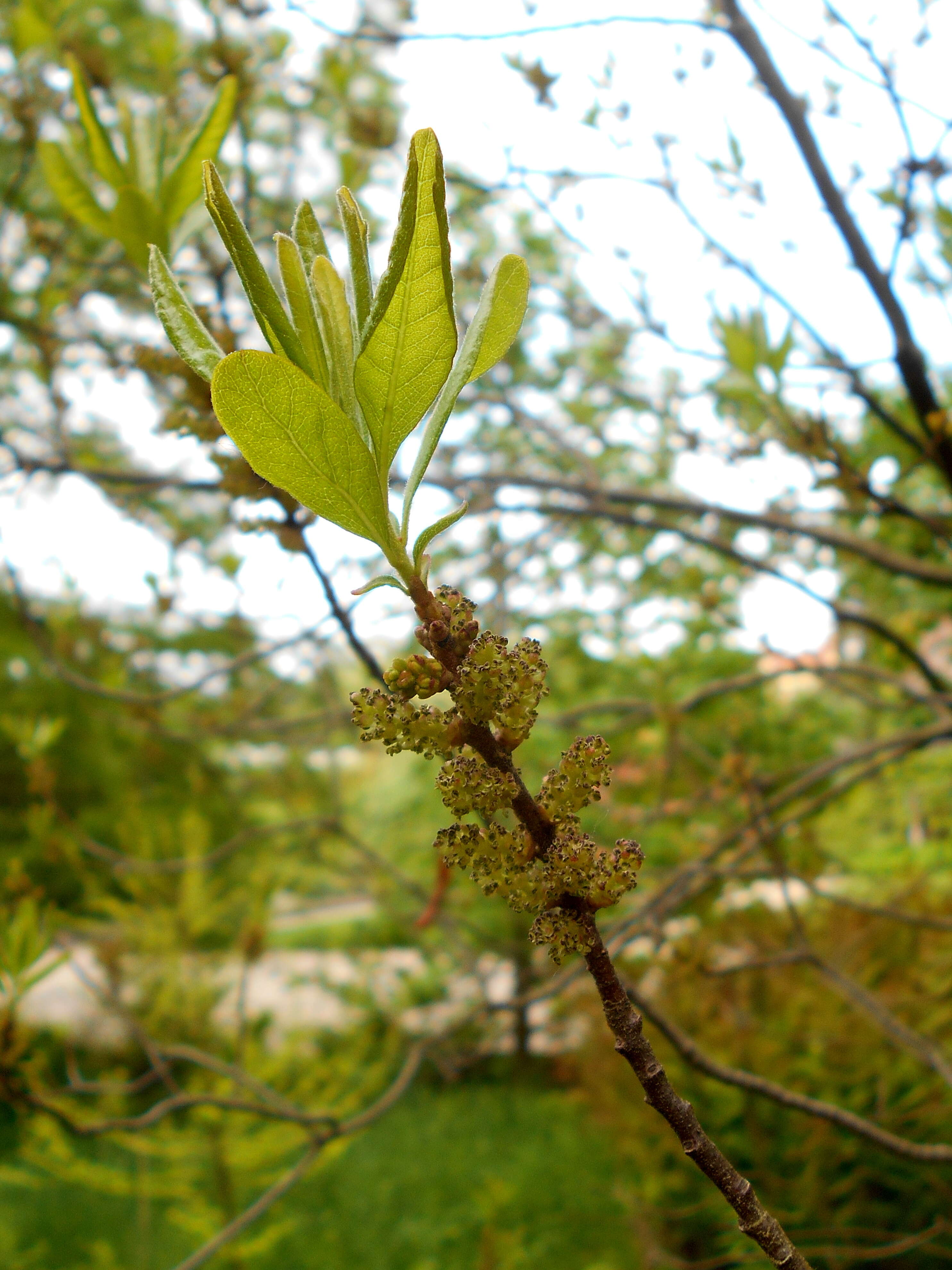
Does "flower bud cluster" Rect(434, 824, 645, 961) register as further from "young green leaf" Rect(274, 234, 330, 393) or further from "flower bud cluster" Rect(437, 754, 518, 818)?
"young green leaf" Rect(274, 234, 330, 393)

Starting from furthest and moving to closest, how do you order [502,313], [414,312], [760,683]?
[760,683]
[502,313]
[414,312]

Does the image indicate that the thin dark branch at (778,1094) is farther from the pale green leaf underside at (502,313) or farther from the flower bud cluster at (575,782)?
the pale green leaf underside at (502,313)

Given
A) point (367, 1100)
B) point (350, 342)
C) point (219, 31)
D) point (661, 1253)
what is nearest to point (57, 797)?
point (367, 1100)

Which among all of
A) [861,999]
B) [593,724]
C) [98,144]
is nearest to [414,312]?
[98,144]

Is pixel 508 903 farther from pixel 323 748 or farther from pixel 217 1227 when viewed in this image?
pixel 217 1227

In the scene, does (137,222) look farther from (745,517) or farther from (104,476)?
(745,517)

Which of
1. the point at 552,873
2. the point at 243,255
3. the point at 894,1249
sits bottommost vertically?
the point at 894,1249

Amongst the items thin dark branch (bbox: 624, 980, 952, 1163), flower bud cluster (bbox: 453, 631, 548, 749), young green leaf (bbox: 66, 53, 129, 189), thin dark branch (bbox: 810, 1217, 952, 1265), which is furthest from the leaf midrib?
thin dark branch (bbox: 810, 1217, 952, 1265)
